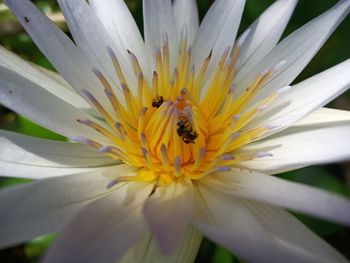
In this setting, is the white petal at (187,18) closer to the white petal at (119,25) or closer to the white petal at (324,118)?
the white petal at (119,25)

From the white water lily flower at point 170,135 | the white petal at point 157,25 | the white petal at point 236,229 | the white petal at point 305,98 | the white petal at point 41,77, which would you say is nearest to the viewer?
the white petal at point 236,229

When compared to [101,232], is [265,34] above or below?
above

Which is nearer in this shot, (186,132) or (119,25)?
(186,132)

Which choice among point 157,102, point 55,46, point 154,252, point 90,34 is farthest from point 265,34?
point 154,252

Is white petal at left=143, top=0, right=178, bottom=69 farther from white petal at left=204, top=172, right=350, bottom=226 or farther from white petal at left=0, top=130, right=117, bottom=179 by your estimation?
white petal at left=204, top=172, right=350, bottom=226

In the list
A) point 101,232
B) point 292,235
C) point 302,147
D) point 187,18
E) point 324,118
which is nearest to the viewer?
point 101,232

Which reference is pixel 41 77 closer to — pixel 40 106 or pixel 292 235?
pixel 40 106

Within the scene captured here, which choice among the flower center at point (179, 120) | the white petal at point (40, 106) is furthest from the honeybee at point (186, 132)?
the white petal at point (40, 106)
